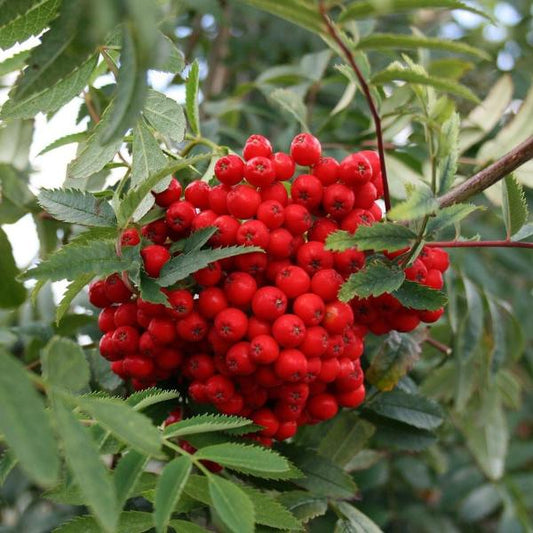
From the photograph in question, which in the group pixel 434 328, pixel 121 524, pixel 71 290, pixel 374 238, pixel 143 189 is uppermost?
pixel 143 189

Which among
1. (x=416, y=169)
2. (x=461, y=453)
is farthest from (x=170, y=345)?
(x=461, y=453)

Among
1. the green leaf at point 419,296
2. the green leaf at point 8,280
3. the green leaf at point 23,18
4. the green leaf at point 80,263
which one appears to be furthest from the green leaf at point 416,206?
the green leaf at point 8,280

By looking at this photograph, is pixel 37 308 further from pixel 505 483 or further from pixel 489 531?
pixel 489 531

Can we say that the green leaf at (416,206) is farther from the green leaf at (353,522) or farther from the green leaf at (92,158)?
the green leaf at (353,522)

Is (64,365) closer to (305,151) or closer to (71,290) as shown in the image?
(71,290)

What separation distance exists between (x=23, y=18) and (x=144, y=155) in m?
0.28

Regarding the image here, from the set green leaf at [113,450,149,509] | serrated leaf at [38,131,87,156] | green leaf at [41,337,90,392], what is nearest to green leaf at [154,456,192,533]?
green leaf at [113,450,149,509]

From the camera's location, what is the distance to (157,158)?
1158 millimetres

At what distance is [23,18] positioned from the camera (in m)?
0.97

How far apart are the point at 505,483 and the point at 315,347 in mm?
1497

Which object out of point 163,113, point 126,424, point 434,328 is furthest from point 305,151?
point 434,328

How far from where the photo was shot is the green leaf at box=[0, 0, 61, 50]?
872mm

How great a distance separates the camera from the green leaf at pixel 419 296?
3.64 ft

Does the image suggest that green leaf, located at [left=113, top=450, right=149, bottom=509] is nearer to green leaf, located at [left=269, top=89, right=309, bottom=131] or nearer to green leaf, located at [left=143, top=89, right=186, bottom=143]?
green leaf, located at [left=143, top=89, right=186, bottom=143]
